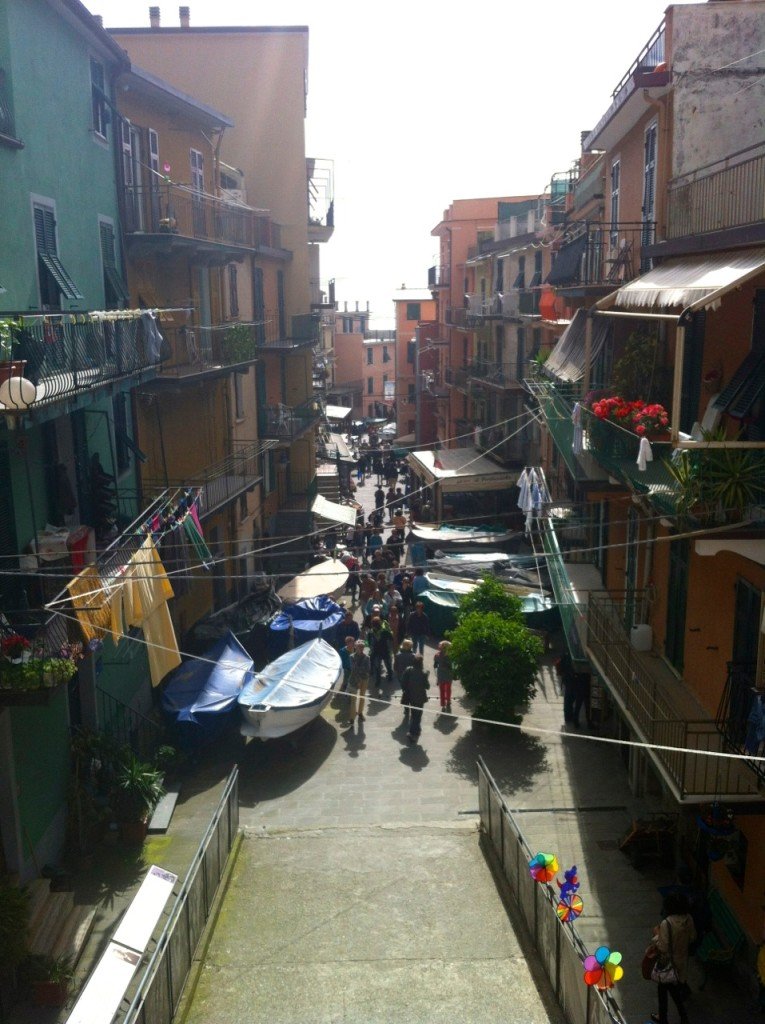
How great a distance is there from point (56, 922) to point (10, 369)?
6.74 meters

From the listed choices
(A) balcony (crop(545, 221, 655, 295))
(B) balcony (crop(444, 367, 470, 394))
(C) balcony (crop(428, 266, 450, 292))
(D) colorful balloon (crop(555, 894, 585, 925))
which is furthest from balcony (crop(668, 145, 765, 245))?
(C) balcony (crop(428, 266, 450, 292))

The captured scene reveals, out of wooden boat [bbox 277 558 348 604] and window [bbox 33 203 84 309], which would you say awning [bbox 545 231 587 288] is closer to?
wooden boat [bbox 277 558 348 604]

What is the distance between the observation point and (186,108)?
2155 cm

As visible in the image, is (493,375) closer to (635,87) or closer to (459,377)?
(459,377)

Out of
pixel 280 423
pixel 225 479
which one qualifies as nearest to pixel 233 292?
pixel 280 423

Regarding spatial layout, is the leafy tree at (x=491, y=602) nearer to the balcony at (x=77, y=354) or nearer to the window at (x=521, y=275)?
the balcony at (x=77, y=354)

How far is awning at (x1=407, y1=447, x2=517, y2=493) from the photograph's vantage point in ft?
115

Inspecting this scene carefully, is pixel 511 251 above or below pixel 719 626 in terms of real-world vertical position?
above

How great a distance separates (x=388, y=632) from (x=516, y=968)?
11.4m

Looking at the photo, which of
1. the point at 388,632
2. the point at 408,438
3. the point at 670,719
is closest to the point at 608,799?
the point at 670,719

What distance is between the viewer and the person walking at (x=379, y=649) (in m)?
20.8

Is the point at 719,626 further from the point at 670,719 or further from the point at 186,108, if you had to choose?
the point at 186,108

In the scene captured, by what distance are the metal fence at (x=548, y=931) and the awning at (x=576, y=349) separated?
772 centimetres

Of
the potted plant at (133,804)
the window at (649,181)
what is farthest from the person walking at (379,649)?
the window at (649,181)
